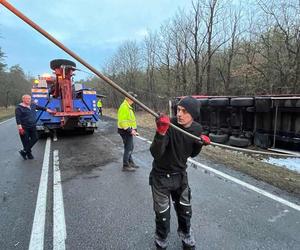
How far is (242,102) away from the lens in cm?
1014

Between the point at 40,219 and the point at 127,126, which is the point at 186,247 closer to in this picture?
the point at 40,219

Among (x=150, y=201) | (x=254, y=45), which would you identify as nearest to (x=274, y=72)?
(x=254, y=45)

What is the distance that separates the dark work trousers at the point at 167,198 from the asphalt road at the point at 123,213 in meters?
0.34

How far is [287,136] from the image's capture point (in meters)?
9.05

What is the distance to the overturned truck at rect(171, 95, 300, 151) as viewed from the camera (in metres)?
8.92

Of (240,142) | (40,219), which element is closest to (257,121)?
(240,142)

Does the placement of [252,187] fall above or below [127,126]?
below

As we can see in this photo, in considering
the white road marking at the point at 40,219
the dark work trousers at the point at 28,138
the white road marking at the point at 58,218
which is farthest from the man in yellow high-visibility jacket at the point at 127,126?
the dark work trousers at the point at 28,138

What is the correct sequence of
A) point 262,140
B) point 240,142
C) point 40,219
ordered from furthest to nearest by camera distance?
point 240,142
point 262,140
point 40,219

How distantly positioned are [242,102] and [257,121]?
0.87 m

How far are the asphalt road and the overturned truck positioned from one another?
12.0 feet

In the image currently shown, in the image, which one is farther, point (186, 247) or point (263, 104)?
point (263, 104)

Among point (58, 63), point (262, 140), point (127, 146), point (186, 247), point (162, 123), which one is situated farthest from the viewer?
point (58, 63)

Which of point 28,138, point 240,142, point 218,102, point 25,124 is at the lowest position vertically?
point 240,142
